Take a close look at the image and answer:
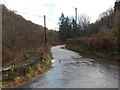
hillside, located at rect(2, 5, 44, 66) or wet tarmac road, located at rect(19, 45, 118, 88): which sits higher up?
hillside, located at rect(2, 5, 44, 66)

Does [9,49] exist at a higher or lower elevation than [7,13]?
lower

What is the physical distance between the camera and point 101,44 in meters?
37.2

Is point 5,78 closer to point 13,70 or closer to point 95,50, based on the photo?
point 13,70

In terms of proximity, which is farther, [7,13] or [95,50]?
[95,50]

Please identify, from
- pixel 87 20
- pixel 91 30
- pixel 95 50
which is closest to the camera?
pixel 95 50

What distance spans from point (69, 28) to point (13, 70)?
96.8 m

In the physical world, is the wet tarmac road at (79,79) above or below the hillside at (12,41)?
below

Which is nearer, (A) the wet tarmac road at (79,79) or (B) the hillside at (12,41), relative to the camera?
(A) the wet tarmac road at (79,79)

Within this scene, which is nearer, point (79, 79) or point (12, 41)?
point (79, 79)

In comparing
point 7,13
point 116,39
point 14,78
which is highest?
point 7,13

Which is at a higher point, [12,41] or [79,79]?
[12,41]

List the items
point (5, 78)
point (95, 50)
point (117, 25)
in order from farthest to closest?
1. point (95, 50)
2. point (117, 25)
3. point (5, 78)

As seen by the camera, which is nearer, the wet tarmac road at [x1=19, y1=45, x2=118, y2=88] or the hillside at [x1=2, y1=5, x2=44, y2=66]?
the wet tarmac road at [x1=19, y1=45, x2=118, y2=88]

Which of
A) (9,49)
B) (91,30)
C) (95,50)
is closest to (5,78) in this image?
(9,49)
